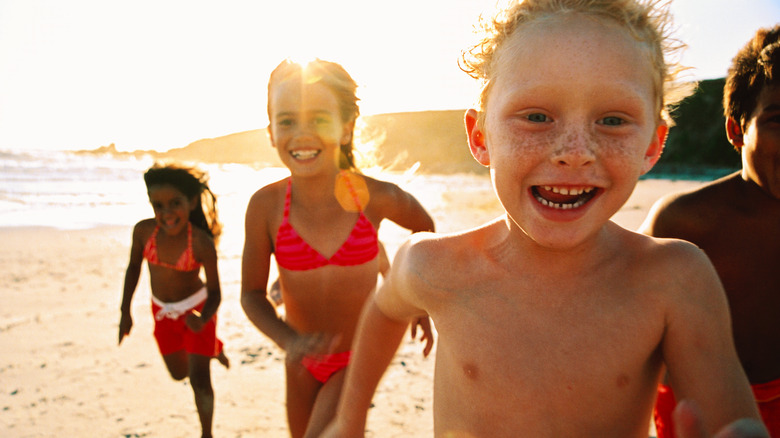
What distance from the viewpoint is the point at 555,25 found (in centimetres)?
133

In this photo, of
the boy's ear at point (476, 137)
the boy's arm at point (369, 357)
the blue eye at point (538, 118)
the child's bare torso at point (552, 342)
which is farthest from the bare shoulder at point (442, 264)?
the blue eye at point (538, 118)

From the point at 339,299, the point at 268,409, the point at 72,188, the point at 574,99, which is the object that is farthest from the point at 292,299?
the point at 72,188

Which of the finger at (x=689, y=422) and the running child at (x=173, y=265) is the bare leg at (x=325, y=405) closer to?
the running child at (x=173, y=265)

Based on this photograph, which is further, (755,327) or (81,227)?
(81,227)

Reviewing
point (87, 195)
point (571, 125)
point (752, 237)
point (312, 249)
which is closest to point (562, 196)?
point (571, 125)

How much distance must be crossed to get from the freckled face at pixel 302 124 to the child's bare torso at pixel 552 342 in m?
1.44

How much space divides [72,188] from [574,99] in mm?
20258

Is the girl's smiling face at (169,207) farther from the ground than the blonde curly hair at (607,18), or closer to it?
closer to it

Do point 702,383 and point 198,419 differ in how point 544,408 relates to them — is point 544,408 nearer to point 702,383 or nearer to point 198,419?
point 702,383

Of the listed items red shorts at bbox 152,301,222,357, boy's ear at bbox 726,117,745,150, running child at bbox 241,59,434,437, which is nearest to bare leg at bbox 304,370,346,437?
running child at bbox 241,59,434,437

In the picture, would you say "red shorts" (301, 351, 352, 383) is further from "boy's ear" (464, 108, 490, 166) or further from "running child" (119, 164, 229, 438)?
"boy's ear" (464, 108, 490, 166)

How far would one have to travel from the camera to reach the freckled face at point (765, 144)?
2.19 meters

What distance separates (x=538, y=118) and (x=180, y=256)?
3401mm

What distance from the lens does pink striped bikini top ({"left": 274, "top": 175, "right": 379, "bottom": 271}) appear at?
9.04 feet
